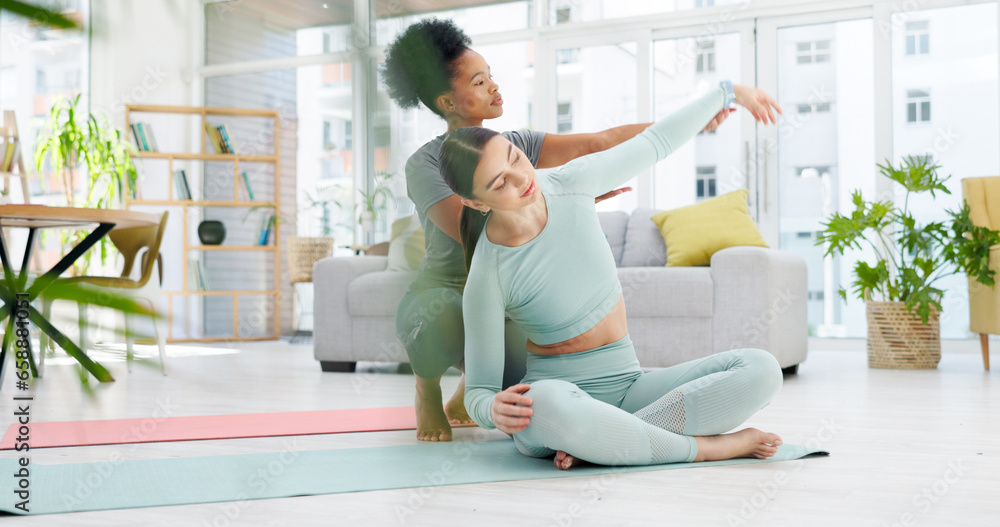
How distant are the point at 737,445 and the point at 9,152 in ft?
10.7

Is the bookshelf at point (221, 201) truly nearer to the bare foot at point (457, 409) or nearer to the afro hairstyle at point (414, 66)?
the bare foot at point (457, 409)

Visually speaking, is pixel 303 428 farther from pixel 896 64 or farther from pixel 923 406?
pixel 896 64

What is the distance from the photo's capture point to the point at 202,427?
180 cm

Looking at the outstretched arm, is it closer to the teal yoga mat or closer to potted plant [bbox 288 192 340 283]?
the teal yoga mat

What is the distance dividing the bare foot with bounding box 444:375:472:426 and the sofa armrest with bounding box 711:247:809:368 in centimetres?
147

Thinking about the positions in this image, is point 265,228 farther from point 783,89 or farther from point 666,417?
point 666,417

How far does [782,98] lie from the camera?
15.3 ft

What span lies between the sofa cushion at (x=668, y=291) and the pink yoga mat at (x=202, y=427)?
1321 millimetres

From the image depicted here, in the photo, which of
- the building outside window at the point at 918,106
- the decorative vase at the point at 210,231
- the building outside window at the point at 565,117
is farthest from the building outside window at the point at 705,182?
the decorative vase at the point at 210,231

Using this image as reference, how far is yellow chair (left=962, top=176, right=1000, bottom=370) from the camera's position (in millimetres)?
3221

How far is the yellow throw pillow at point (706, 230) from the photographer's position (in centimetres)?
317

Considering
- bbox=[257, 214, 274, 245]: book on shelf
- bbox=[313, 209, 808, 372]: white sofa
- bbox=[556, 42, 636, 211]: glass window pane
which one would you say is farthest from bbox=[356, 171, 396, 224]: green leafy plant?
bbox=[257, 214, 274, 245]: book on shelf

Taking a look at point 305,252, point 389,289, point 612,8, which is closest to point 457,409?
point 389,289

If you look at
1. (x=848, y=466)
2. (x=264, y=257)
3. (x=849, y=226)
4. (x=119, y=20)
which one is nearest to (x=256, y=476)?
(x=848, y=466)
